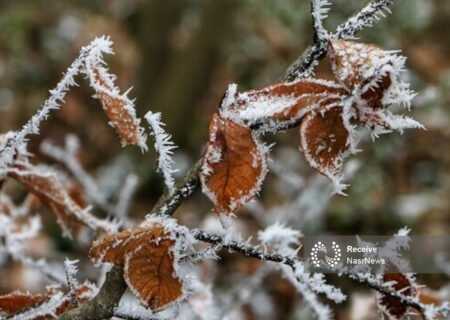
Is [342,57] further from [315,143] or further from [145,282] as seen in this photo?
[145,282]

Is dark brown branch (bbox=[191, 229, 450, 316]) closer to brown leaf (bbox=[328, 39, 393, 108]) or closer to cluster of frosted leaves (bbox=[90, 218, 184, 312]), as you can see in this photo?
cluster of frosted leaves (bbox=[90, 218, 184, 312])

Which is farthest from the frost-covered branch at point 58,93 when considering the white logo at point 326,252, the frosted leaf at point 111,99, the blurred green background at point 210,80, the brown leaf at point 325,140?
the blurred green background at point 210,80

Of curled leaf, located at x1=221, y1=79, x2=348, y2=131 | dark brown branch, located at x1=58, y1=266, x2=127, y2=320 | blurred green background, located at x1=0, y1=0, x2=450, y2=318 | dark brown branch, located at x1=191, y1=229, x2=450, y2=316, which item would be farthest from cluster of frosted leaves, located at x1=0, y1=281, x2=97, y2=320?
blurred green background, located at x1=0, y1=0, x2=450, y2=318

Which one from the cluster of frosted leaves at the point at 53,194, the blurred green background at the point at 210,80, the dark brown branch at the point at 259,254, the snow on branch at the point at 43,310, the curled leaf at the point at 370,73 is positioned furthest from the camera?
the blurred green background at the point at 210,80

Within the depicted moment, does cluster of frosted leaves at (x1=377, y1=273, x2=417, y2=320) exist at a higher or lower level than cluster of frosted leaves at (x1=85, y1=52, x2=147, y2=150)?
lower

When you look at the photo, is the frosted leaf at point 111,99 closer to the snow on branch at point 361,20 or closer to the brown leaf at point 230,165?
the brown leaf at point 230,165

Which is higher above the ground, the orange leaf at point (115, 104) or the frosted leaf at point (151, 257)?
the orange leaf at point (115, 104)
